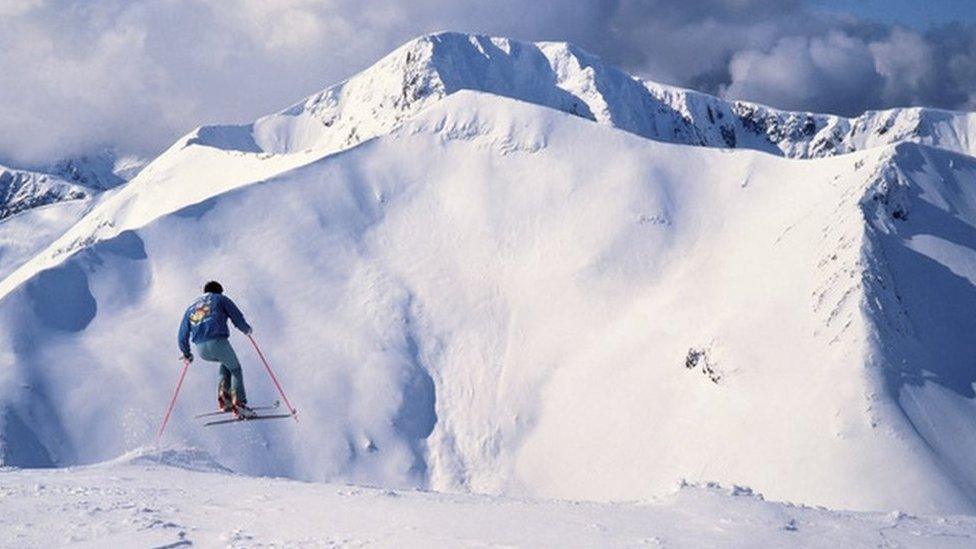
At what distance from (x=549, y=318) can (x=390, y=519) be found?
70994 millimetres

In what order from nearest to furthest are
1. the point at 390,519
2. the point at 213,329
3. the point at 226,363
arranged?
1. the point at 390,519
2. the point at 213,329
3. the point at 226,363

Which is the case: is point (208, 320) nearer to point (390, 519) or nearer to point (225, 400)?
point (225, 400)

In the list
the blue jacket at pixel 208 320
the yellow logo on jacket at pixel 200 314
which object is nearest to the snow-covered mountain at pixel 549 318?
the blue jacket at pixel 208 320

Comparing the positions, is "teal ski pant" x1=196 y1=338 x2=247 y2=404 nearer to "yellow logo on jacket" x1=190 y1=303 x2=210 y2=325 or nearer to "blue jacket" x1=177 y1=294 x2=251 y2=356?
"blue jacket" x1=177 y1=294 x2=251 y2=356

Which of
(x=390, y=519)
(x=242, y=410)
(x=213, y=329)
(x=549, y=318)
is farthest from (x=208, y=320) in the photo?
(x=549, y=318)

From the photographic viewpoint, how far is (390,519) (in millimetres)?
12859

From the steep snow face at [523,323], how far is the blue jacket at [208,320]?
1937 inches

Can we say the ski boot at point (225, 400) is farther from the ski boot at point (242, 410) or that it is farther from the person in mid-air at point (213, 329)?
the ski boot at point (242, 410)

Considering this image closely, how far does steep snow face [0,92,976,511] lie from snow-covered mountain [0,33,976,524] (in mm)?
244

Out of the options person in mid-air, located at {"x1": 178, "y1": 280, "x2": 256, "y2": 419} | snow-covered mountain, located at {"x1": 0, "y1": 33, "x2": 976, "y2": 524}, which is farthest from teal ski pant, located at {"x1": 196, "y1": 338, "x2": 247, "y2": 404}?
snow-covered mountain, located at {"x1": 0, "y1": 33, "x2": 976, "y2": 524}

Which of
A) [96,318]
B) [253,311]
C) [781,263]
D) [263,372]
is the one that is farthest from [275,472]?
[781,263]

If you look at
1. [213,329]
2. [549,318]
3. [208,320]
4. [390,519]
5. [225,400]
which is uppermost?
[549,318]

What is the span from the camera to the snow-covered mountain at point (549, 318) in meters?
65.6

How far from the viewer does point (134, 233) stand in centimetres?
8519
